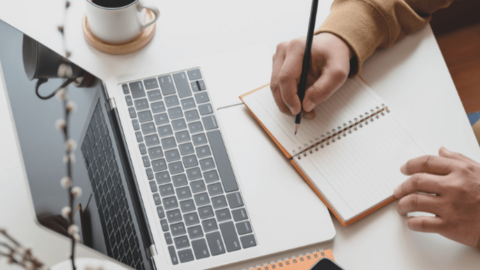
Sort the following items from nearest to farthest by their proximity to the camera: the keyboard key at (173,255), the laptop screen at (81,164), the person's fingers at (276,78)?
the laptop screen at (81,164)
the keyboard key at (173,255)
the person's fingers at (276,78)

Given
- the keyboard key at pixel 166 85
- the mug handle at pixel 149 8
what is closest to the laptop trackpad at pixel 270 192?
the keyboard key at pixel 166 85

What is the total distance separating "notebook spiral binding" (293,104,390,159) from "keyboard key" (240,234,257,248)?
17 centimetres

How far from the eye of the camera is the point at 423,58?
85 centimetres

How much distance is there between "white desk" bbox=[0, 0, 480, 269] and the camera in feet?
2.28

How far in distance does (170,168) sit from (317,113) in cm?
29

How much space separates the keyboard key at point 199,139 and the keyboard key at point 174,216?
13 cm

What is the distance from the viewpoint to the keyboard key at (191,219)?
0.70 m

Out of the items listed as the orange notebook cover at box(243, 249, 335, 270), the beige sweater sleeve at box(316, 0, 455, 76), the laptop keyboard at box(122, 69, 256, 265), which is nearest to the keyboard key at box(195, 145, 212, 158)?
the laptop keyboard at box(122, 69, 256, 265)

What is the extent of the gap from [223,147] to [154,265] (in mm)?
232

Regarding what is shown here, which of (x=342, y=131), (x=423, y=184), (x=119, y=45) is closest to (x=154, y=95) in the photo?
(x=119, y=45)

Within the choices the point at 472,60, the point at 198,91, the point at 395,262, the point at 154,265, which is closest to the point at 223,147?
the point at 198,91

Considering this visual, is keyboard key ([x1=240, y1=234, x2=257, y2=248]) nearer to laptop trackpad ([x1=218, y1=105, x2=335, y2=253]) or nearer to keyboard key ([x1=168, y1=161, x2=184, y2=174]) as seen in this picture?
laptop trackpad ([x1=218, y1=105, x2=335, y2=253])

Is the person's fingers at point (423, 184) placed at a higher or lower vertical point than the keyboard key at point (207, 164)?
lower

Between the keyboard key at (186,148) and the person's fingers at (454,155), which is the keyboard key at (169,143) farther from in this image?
the person's fingers at (454,155)
